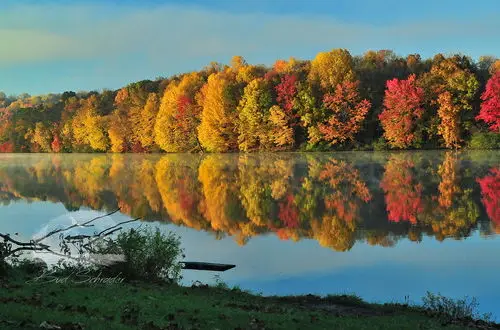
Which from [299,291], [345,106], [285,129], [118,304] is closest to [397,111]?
[345,106]

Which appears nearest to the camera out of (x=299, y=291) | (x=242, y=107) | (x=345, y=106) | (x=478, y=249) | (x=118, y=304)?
(x=118, y=304)

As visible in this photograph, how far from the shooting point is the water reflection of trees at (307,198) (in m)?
19.1

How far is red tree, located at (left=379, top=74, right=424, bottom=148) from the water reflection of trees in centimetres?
1955

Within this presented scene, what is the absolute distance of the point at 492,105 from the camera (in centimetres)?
Answer: 6034

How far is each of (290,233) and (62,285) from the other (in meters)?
9.54

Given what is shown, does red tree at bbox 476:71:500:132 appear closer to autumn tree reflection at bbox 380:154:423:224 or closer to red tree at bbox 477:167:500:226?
autumn tree reflection at bbox 380:154:423:224

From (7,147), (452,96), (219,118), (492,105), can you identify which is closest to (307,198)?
(492,105)

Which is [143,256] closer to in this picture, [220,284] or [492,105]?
[220,284]

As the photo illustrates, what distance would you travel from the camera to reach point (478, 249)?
15.3m

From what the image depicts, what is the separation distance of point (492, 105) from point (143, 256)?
2221 inches

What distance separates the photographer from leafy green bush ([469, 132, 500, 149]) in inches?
2357

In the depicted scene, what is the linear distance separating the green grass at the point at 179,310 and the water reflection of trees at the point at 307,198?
5951 mm

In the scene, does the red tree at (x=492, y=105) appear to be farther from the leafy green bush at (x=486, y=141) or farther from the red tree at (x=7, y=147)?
the red tree at (x=7, y=147)

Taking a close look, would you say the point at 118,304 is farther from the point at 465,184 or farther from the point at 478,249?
the point at 465,184
